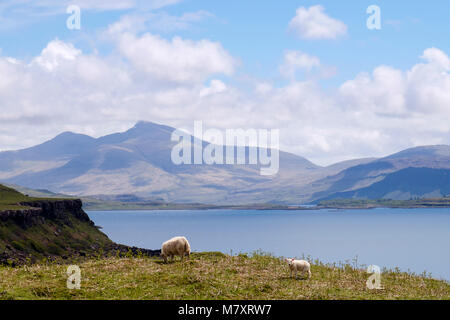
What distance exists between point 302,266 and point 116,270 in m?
10.0

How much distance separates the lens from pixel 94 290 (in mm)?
21547

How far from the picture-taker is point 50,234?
458 feet

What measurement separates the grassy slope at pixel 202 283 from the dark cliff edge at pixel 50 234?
76.1 m

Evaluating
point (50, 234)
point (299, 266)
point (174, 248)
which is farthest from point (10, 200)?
point (299, 266)

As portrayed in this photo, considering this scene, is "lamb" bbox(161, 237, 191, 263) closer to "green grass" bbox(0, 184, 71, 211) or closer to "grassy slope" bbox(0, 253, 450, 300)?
"grassy slope" bbox(0, 253, 450, 300)

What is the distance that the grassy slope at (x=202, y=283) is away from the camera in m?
21.1

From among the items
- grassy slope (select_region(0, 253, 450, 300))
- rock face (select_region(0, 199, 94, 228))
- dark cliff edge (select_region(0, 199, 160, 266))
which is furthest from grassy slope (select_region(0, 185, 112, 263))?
grassy slope (select_region(0, 253, 450, 300))

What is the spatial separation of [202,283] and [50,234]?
418 feet

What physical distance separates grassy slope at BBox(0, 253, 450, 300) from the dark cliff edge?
76.1 m

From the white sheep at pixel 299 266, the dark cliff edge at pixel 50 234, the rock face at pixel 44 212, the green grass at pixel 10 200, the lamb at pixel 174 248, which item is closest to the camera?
the white sheep at pixel 299 266

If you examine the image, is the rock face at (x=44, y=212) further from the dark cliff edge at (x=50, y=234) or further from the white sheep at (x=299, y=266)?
the white sheep at (x=299, y=266)

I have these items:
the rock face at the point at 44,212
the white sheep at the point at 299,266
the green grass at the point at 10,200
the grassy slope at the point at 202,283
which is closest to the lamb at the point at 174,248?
the grassy slope at the point at 202,283
